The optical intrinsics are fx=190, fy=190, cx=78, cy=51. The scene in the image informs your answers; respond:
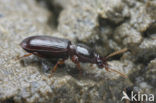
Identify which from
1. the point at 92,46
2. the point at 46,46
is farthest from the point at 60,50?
the point at 92,46

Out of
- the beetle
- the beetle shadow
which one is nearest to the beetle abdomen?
the beetle

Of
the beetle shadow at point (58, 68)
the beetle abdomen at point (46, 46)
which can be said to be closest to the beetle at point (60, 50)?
the beetle abdomen at point (46, 46)

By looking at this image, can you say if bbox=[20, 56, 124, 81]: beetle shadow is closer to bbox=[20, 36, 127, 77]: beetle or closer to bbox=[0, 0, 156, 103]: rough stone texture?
bbox=[0, 0, 156, 103]: rough stone texture

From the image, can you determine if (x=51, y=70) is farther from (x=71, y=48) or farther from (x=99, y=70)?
(x=99, y=70)

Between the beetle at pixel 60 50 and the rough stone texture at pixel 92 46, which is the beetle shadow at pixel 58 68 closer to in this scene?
the rough stone texture at pixel 92 46

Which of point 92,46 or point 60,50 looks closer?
point 60,50

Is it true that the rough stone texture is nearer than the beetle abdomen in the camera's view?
Yes

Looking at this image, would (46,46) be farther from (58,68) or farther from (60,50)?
(58,68)
